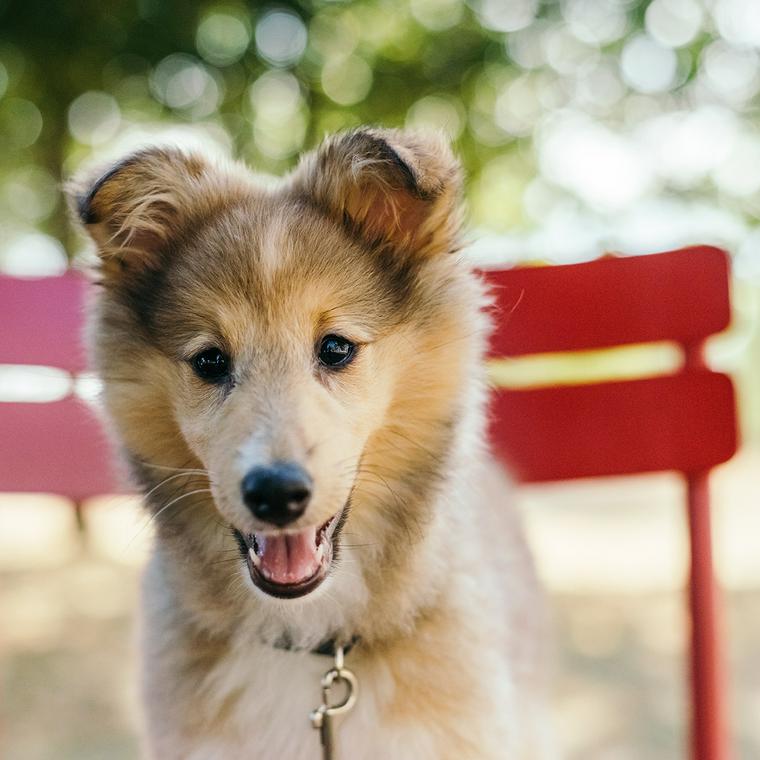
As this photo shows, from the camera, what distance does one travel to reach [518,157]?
32.3ft

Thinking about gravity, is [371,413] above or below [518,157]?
below

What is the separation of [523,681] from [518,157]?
26.8 ft

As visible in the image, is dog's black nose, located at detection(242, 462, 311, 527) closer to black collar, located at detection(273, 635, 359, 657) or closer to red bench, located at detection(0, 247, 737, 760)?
black collar, located at detection(273, 635, 359, 657)

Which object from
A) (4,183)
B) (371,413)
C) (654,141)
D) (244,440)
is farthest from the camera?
(4,183)

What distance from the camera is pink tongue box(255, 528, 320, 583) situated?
6.32 ft

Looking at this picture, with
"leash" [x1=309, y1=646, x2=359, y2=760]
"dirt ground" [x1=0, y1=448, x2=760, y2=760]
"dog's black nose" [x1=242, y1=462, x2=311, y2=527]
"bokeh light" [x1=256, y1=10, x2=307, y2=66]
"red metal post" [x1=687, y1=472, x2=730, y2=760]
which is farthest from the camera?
"bokeh light" [x1=256, y1=10, x2=307, y2=66]

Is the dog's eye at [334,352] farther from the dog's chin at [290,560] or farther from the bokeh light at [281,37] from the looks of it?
the bokeh light at [281,37]

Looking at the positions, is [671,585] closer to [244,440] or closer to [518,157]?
[244,440]

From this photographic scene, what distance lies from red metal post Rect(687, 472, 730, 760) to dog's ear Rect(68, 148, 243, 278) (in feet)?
6.34

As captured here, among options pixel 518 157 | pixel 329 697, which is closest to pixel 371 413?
pixel 329 697

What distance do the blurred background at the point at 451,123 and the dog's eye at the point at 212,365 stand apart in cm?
346

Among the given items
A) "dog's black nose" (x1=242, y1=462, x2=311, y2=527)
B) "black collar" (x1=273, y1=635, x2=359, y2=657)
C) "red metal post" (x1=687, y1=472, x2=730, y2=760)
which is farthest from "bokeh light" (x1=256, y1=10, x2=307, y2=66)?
"dog's black nose" (x1=242, y1=462, x2=311, y2=527)

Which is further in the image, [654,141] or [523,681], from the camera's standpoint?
[654,141]

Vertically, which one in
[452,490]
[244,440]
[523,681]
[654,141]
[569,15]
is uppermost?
[569,15]
